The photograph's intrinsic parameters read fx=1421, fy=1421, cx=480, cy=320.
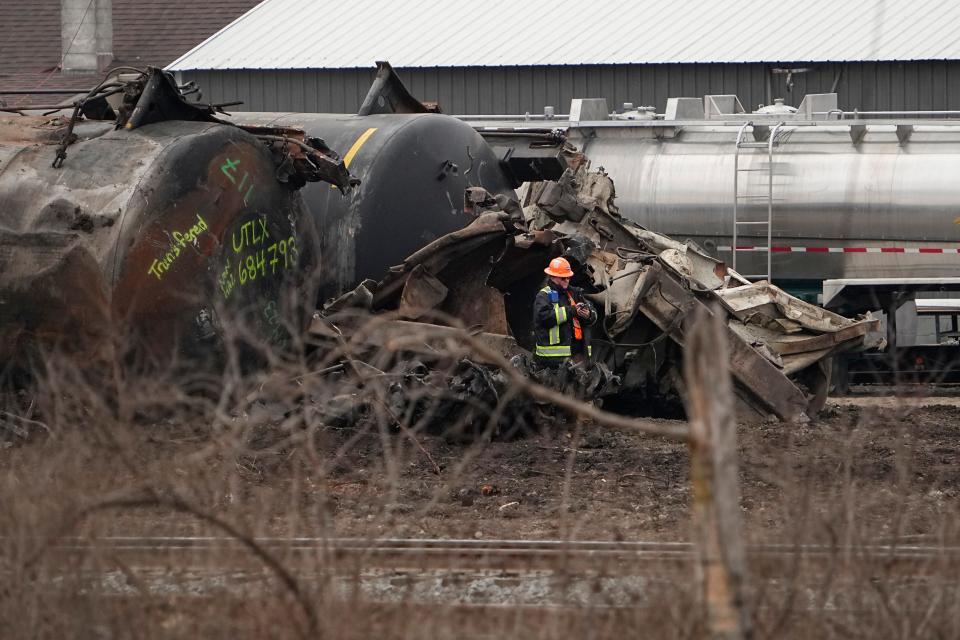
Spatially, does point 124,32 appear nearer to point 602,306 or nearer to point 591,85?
point 591,85

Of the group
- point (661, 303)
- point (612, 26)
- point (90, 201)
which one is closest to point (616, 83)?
point (612, 26)

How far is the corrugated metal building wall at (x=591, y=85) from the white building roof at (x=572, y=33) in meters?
0.19

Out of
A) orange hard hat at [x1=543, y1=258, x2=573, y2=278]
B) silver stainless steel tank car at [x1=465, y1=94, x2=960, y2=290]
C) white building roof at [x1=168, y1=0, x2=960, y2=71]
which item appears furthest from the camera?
white building roof at [x1=168, y1=0, x2=960, y2=71]

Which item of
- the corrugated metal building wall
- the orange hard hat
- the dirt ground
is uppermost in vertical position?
the corrugated metal building wall

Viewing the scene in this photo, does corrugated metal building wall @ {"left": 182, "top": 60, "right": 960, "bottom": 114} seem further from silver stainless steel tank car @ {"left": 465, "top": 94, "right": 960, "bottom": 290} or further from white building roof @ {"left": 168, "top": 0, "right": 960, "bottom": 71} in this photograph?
silver stainless steel tank car @ {"left": 465, "top": 94, "right": 960, "bottom": 290}

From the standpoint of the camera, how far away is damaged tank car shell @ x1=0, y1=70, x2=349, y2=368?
8.13 m

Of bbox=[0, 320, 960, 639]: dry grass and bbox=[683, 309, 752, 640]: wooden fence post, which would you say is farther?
bbox=[0, 320, 960, 639]: dry grass

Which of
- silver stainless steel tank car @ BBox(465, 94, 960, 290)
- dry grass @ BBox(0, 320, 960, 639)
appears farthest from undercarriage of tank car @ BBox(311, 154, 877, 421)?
silver stainless steel tank car @ BBox(465, 94, 960, 290)

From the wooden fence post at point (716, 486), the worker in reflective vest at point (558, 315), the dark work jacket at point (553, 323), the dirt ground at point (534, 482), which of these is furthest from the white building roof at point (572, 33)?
the wooden fence post at point (716, 486)

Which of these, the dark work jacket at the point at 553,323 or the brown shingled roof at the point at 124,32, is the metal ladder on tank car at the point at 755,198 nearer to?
the dark work jacket at the point at 553,323

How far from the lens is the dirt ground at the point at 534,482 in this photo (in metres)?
5.82

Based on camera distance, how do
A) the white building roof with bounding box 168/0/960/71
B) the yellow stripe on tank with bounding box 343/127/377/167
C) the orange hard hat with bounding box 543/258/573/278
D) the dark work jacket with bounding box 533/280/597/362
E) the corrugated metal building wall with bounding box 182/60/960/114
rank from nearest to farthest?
1. the dark work jacket with bounding box 533/280/597/362
2. the orange hard hat with bounding box 543/258/573/278
3. the yellow stripe on tank with bounding box 343/127/377/167
4. the corrugated metal building wall with bounding box 182/60/960/114
5. the white building roof with bounding box 168/0/960/71

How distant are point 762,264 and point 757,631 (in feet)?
33.2

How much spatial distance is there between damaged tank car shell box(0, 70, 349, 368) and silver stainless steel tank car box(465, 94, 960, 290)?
4593 millimetres
